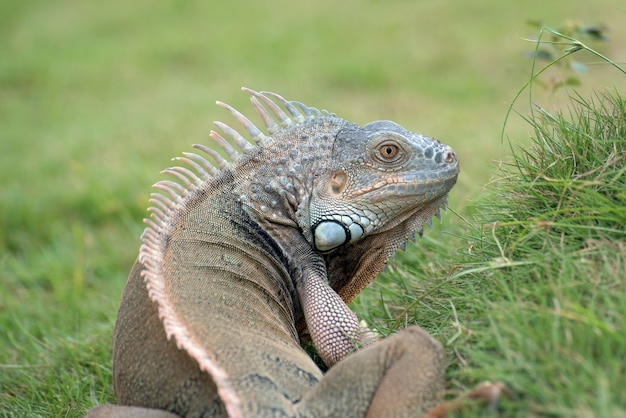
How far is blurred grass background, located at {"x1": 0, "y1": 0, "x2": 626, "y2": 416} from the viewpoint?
6117 mm

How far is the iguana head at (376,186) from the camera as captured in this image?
13.5 ft

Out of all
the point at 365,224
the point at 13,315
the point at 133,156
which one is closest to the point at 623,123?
the point at 365,224

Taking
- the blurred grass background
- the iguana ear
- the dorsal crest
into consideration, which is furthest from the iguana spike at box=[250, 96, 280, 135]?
the blurred grass background

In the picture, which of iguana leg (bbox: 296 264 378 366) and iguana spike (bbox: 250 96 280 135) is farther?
iguana spike (bbox: 250 96 280 135)

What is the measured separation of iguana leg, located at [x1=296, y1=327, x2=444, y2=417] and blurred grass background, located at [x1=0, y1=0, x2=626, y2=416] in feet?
2.28

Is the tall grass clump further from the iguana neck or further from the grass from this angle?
the iguana neck

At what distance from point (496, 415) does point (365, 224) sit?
1.42m

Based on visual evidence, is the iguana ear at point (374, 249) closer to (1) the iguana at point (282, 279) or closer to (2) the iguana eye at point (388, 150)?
(1) the iguana at point (282, 279)

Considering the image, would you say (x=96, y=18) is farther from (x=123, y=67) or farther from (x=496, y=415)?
(x=496, y=415)

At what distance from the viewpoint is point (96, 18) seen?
54.4 ft

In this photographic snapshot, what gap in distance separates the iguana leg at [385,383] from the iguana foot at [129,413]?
61cm

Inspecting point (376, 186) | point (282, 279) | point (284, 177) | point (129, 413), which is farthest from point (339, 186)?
point (129, 413)

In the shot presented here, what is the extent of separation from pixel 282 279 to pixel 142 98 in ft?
29.2

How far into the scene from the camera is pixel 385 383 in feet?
10.5
